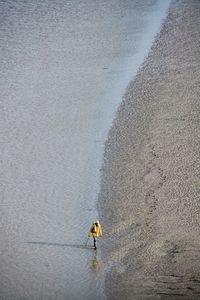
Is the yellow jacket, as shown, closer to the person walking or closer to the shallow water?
the person walking

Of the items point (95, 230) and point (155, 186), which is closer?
point (95, 230)

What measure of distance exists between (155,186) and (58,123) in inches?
216

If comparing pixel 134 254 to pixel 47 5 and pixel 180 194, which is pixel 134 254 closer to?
pixel 180 194

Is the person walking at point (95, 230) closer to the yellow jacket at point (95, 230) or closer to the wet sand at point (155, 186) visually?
the yellow jacket at point (95, 230)

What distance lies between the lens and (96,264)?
16141 millimetres

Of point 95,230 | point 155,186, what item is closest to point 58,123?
point 155,186

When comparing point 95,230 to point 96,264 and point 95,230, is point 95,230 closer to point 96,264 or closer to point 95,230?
point 95,230

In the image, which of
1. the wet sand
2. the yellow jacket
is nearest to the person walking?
the yellow jacket

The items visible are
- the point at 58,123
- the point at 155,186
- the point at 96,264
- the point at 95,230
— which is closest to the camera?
the point at 96,264

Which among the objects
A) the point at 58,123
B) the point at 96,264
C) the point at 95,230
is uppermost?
the point at 58,123

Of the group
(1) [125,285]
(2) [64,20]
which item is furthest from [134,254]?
(2) [64,20]

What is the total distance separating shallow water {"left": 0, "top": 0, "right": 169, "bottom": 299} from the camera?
16.2 meters

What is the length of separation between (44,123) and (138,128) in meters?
3.41

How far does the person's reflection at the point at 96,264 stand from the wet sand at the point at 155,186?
238 mm
